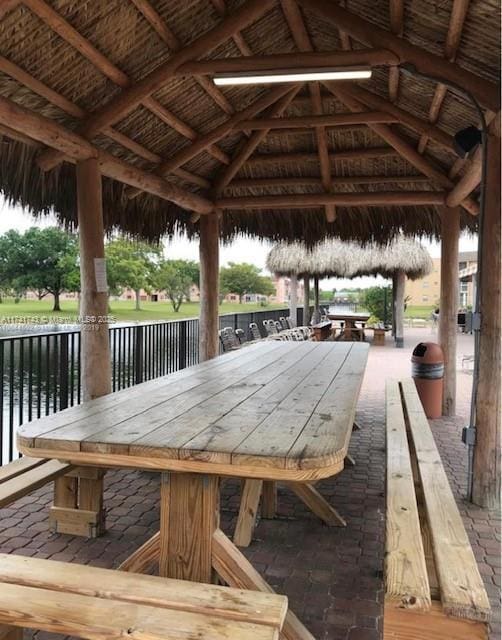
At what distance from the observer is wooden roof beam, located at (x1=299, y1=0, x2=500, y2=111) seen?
139 inches

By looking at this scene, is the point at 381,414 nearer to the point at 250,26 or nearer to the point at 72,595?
the point at 250,26

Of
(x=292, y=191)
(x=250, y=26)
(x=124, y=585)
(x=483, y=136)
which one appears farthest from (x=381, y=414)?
(x=124, y=585)

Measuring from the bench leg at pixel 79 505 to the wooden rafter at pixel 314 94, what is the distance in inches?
145

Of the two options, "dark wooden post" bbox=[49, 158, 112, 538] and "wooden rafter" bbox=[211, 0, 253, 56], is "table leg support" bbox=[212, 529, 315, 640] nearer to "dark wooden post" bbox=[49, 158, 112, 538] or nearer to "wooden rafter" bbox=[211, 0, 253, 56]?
"dark wooden post" bbox=[49, 158, 112, 538]

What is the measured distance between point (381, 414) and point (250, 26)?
443 centimetres

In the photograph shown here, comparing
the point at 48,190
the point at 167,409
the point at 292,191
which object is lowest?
the point at 167,409

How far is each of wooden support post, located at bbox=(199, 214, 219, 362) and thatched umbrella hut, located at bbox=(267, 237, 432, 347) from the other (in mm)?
7813

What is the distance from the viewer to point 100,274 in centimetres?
418

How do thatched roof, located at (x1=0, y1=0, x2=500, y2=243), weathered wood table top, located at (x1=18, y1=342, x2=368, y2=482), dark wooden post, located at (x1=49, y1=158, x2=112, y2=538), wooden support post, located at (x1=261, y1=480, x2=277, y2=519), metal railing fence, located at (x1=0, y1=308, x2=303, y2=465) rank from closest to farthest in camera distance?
weathered wood table top, located at (x1=18, y1=342, x2=368, y2=482)
wooden support post, located at (x1=261, y1=480, x2=277, y2=519)
thatched roof, located at (x1=0, y1=0, x2=500, y2=243)
metal railing fence, located at (x1=0, y1=308, x2=303, y2=465)
dark wooden post, located at (x1=49, y1=158, x2=112, y2=538)

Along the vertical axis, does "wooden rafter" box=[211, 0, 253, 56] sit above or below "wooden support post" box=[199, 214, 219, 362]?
above

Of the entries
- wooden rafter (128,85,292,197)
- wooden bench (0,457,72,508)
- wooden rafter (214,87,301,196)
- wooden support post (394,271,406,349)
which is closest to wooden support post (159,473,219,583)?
wooden bench (0,457,72,508)

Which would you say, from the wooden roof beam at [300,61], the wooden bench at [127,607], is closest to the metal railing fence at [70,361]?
the wooden bench at [127,607]

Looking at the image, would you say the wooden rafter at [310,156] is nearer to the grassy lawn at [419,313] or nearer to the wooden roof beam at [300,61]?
the wooden roof beam at [300,61]

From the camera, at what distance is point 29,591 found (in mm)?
1591
